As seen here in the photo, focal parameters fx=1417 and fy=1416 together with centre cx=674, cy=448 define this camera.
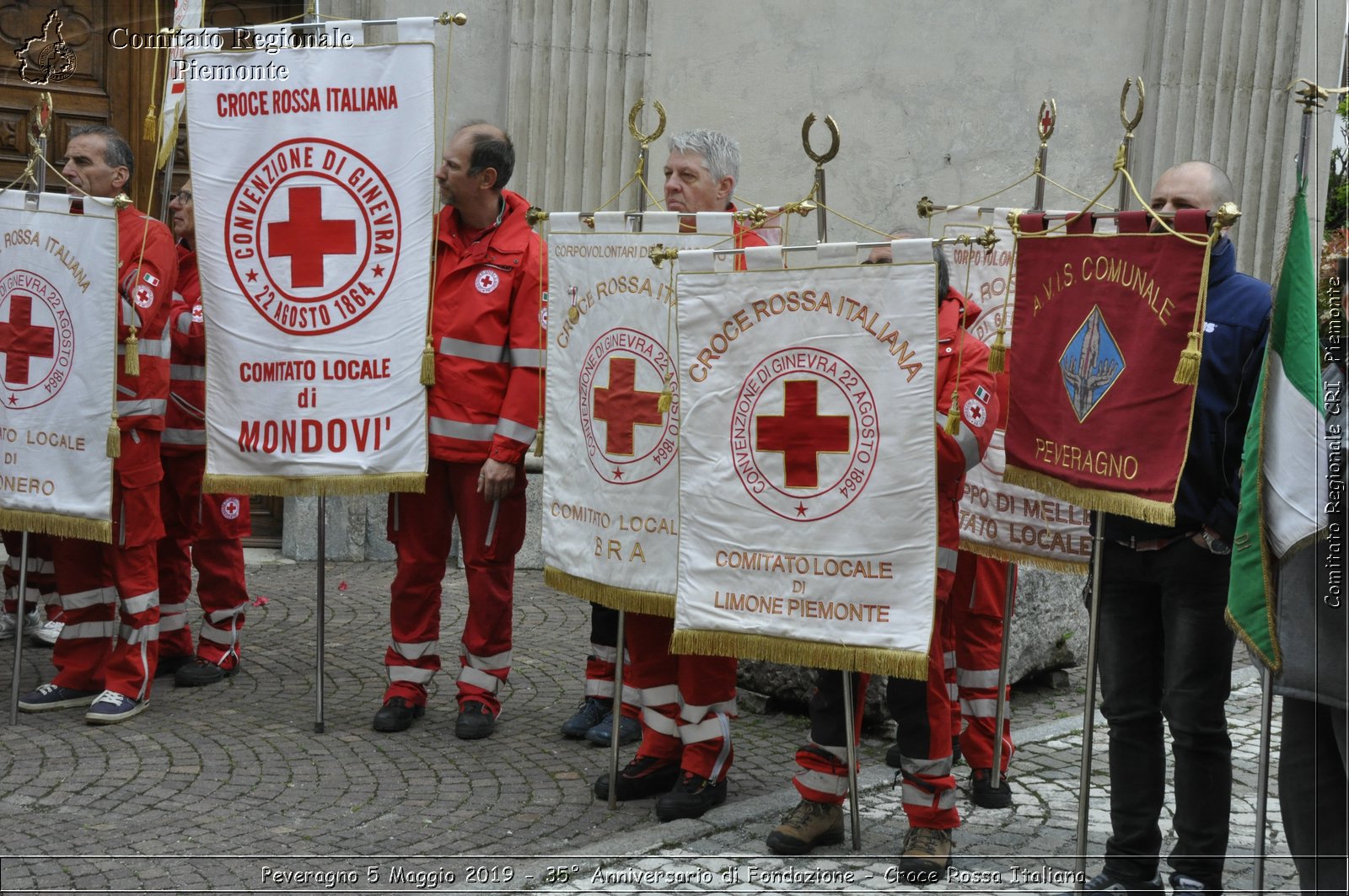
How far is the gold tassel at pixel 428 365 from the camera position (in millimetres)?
5375

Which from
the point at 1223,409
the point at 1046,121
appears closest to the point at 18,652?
the point at 1046,121

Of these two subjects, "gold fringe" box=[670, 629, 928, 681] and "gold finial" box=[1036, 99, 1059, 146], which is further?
"gold finial" box=[1036, 99, 1059, 146]

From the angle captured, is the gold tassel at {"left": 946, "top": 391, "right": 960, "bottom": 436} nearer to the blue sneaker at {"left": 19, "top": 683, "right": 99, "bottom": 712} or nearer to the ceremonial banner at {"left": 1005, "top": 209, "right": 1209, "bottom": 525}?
the ceremonial banner at {"left": 1005, "top": 209, "right": 1209, "bottom": 525}

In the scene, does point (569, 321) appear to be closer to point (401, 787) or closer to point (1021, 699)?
point (401, 787)

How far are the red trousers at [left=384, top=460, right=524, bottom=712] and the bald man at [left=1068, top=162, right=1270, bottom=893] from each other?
2.42 m

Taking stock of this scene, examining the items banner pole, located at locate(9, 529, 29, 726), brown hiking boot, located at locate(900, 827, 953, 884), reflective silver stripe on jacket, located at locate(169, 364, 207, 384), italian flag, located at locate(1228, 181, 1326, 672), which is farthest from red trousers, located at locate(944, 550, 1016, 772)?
banner pole, located at locate(9, 529, 29, 726)

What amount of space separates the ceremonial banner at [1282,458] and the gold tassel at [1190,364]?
0.68 feet

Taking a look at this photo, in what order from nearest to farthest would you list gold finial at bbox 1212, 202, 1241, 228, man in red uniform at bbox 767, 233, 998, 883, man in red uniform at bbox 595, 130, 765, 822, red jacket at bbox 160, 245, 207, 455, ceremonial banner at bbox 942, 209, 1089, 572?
1. gold finial at bbox 1212, 202, 1241, 228
2. man in red uniform at bbox 767, 233, 998, 883
3. man in red uniform at bbox 595, 130, 765, 822
4. ceremonial banner at bbox 942, 209, 1089, 572
5. red jacket at bbox 160, 245, 207, 455

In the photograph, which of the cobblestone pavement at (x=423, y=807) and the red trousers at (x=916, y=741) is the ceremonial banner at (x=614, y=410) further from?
the cobblestone pavement at (x=423, y=807)

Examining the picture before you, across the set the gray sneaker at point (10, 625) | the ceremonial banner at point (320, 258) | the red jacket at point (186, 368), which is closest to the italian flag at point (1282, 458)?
the ceremonial banner at point (320, 258)

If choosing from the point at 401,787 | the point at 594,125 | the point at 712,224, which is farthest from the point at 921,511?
the point at 594,125

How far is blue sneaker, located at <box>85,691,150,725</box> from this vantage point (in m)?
5.54

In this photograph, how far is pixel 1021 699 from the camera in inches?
259

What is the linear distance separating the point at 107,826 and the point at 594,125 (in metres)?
5.90
